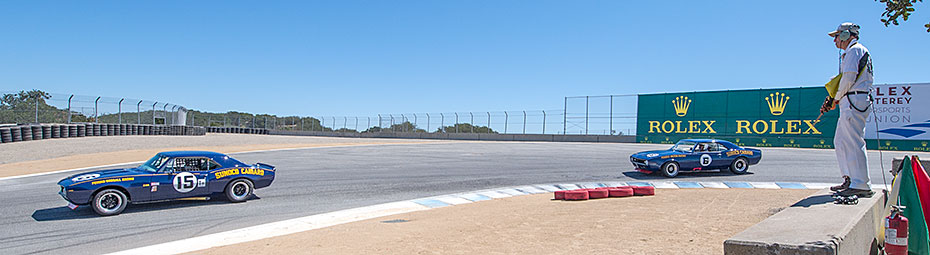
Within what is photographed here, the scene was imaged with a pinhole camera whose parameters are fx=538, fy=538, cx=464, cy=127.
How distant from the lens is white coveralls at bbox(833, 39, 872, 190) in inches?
189

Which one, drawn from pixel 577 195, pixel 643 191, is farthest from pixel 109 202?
pixel 643 191

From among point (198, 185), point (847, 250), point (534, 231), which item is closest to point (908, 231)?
point (847, 250)

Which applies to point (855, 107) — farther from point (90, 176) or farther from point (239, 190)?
point (90, 176)

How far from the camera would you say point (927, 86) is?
29.6 meters

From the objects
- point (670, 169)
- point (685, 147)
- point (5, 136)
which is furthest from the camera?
point (5, 136)

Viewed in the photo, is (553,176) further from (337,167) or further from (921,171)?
(921,171)

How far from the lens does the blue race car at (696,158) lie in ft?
46.2

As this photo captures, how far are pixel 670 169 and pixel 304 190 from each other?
9196mm

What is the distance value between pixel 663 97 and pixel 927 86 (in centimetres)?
1419

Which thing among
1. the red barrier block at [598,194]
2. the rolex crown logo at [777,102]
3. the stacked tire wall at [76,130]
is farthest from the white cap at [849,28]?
the rolex crown logo at [777,102]

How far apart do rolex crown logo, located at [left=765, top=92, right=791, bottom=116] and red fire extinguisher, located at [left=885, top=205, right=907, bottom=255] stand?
34382 mm

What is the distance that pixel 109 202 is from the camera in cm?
871

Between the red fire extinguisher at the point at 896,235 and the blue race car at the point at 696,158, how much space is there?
10.9 metres

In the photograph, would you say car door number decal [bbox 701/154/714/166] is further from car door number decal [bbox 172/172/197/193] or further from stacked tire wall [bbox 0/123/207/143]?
stacked tire wall [bbox 0/123/207/143]
